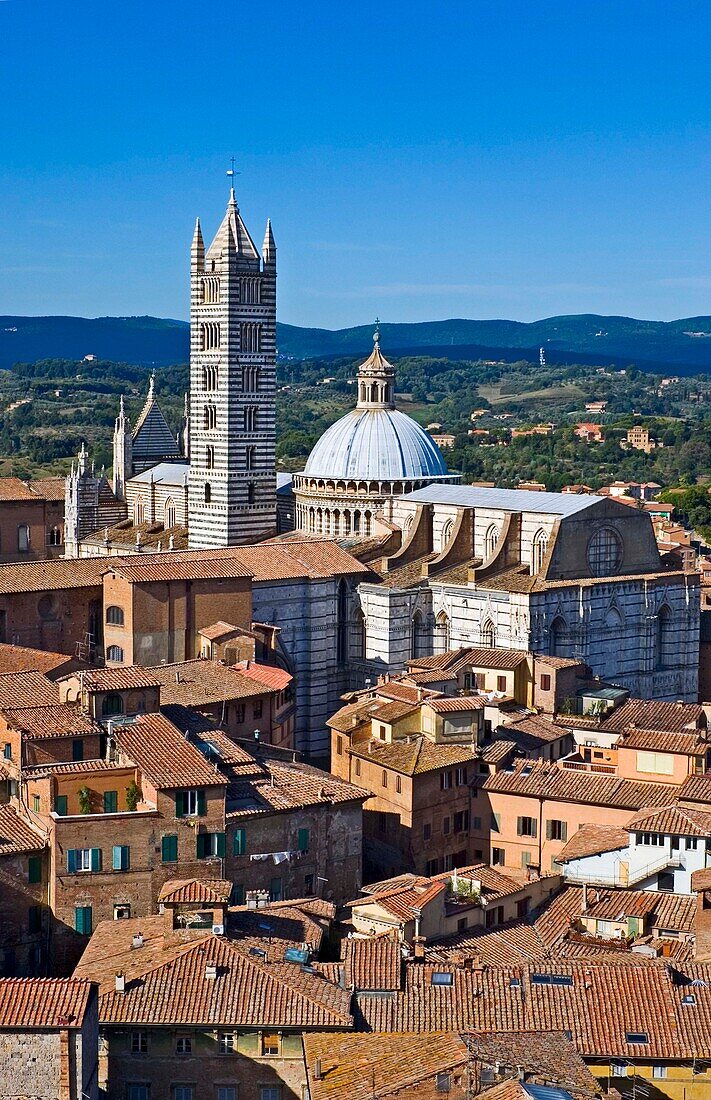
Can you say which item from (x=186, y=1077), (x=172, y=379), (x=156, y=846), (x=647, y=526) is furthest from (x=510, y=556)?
(x=172, y=379)

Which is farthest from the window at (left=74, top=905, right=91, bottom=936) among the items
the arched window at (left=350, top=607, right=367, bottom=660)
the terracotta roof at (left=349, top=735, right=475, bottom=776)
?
the arched window at (left=350, top=607, right=367, bottom=660)

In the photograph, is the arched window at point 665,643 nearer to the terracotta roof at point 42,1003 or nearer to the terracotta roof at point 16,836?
the terracotta roof at point 16,836

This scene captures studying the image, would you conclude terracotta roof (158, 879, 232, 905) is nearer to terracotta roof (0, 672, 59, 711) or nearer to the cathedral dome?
terracotta roof (0, 672, 59, 711)

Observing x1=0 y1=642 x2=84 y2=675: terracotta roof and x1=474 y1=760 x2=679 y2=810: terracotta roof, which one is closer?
x1=474 y1=760 x2=679 y2=810: terracotta roof

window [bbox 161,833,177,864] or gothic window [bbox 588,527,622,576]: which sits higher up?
gothic window [bbox 588,527,622,576]

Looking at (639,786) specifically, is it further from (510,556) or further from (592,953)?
(510,556)

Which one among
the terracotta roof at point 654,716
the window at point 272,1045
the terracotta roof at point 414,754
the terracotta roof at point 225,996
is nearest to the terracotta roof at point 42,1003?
the terracotta roof at point 225,996

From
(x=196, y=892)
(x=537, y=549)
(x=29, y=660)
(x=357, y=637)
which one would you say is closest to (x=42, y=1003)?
(x=196, y=892)
